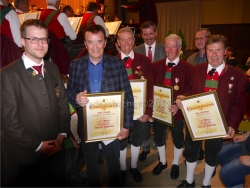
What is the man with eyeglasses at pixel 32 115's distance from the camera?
1.76 m

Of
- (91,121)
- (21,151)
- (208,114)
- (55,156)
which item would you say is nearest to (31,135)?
(21,151)

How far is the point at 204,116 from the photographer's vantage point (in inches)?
95.7

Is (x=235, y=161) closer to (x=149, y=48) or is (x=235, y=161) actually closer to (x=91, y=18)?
(x=149, y=48)

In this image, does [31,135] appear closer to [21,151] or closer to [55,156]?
[21,151]

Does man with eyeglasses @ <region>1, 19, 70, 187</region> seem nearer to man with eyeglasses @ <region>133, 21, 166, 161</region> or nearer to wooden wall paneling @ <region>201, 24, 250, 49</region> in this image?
man with eyeglasses @ <region>133, 21, 166, 161</region>

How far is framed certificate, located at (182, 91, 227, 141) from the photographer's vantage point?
235 centimetres

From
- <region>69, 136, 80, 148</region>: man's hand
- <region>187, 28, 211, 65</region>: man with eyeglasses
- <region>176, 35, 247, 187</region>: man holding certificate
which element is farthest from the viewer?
<region>187, 28, 211, 65</region>: man with eyeglasses

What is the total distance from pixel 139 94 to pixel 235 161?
50.0 inches

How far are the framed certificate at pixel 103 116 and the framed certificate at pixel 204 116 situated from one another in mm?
720

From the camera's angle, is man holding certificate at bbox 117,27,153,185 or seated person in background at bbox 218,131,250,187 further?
man holding certificate at bbox 117,27,153,185

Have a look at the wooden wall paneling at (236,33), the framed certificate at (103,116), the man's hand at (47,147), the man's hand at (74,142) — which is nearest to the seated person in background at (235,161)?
the framed certificate at (103,116)

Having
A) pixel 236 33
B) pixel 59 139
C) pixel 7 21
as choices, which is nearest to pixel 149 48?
pixel 7 21

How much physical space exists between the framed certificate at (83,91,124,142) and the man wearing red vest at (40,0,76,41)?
2.35 metres

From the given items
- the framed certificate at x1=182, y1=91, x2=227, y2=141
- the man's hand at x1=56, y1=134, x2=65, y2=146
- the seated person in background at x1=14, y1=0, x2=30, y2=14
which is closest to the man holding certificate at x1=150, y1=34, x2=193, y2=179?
the framed certificate at x1=182, y1=91, x2=227, y2=141
